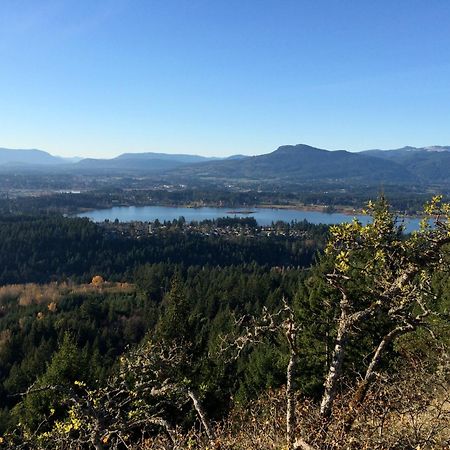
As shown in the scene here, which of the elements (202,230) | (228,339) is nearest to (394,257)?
(228,339)

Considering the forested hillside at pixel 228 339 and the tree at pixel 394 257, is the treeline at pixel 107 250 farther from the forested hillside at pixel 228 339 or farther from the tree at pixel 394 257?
the tree at pixel 394 257

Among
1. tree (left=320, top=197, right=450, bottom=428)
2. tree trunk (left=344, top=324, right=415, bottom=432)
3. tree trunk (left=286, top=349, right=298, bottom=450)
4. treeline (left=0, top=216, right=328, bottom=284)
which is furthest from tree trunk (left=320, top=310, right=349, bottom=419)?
treeline (left=0, top=216, right=328, bottom=284)

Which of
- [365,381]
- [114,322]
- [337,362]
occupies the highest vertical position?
[337,362]

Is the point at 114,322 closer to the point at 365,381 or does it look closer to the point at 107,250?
the point at 365,381

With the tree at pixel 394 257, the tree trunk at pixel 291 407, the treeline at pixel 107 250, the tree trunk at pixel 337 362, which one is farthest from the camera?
the treeline at pixel 107 250

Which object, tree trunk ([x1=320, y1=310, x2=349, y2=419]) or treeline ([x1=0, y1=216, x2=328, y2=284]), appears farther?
treeline ([x1=0, y1=216, x2=328, y2=284])

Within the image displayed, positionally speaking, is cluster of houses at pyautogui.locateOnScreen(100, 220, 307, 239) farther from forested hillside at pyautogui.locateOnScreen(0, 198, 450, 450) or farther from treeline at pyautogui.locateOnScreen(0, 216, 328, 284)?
treeline at pyautogui.locateOnScreen(0, 216, 328, 284)

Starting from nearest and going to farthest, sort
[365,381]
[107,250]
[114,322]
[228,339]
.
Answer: [365,381]
[228,339]
[114,322]
[107,250]

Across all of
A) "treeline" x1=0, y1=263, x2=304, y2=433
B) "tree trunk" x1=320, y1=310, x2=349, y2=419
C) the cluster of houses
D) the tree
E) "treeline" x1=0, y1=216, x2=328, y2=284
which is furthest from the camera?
the cluster of houses

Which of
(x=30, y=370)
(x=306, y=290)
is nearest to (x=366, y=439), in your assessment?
(x=306, y=290)

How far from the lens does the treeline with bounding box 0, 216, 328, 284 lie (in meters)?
A: 119

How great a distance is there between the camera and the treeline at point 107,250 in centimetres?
11919

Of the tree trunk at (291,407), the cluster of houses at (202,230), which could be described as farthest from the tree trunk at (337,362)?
the cluster of houses at (202,230)

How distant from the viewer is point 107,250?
128 m
